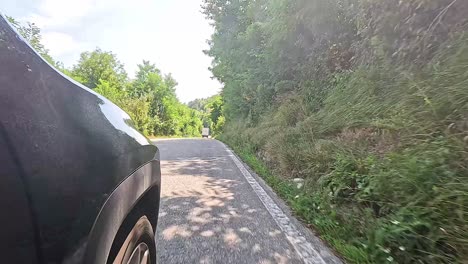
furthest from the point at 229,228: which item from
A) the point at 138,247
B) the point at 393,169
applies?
the point at 138,247

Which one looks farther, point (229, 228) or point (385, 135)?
point (385, 135)

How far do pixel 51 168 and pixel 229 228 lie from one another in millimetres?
2757

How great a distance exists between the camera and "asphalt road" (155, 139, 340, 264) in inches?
109

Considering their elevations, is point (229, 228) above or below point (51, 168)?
below

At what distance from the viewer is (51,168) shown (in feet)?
2.89

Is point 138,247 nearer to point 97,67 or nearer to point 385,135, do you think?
point 385,135

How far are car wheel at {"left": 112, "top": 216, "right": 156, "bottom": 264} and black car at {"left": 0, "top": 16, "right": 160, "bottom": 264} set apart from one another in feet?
0.20

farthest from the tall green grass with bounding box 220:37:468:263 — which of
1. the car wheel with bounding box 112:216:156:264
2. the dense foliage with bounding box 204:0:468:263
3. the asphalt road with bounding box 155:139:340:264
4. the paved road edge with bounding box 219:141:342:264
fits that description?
the car wheel with bounding box 112:216:156:264

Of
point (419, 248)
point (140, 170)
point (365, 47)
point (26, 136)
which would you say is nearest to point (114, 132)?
point (140, 170)

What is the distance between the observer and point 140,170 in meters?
1.46

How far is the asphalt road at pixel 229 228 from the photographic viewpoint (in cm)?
276

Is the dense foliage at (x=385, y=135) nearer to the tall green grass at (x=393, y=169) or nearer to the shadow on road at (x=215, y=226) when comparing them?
the tall green grass at (x=393, y=169)

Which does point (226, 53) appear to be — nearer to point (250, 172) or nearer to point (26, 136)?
point (250, 172)

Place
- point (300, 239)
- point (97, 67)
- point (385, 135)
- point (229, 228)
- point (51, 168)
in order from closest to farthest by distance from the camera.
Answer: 1. point (51, 168)
2. point (300, 239)
3. point (229, 228)
4. point (385, 135)
5. point (97, 67)
